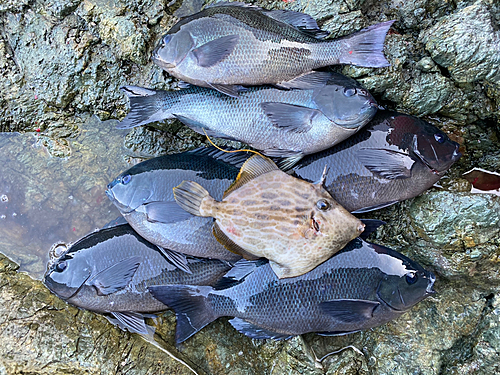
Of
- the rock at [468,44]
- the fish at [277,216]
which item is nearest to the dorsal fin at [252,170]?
the fish at [277,216]

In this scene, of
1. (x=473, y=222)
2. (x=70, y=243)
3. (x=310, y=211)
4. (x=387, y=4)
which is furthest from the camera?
(x=70, y=243)

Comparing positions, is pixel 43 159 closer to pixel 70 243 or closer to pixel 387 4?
pixel 70 243

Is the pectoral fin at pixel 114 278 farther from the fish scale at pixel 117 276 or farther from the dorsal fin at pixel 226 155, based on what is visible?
the dorsal fin at pixel 226 155

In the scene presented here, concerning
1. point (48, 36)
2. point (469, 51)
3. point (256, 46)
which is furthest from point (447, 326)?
point (48, 36)

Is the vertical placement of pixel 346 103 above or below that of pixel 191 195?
above

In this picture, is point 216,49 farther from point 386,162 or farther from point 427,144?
point 427,144

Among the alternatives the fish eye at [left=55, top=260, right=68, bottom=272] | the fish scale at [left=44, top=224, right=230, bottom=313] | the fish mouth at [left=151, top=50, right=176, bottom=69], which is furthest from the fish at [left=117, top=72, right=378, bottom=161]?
the fish eye at [left=55, top=260, right=68, bottom=272]

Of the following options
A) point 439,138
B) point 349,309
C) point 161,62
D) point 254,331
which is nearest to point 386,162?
point 439,138
